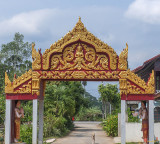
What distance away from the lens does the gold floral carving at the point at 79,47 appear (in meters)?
11.1

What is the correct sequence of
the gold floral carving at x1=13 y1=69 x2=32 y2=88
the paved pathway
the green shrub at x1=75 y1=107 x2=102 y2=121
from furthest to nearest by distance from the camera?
the green shrub at x1=75 y1=107 x2=102 y2=121
the paved pathway
the gold floral carving at x1=13 y1=69 x2=32 y2=88

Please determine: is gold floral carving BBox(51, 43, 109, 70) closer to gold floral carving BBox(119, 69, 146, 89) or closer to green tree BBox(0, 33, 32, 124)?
gold floral carving BBox(119, 69, 146, 89)

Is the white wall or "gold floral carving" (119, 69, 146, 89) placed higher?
"gold floral carving" (119, 69, 146, 89)

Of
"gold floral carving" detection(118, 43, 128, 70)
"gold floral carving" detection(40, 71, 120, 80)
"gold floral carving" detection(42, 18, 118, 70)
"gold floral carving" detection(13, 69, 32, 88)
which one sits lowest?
"gold floral carving" detection(13, 69, 32, 88)

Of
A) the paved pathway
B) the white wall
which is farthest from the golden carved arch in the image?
the paved pathway

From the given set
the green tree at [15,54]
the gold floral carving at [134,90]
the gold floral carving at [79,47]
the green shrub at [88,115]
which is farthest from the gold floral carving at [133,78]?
the green shrub at [88,115]

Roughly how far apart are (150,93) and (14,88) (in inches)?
195

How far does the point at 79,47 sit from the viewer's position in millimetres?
11125

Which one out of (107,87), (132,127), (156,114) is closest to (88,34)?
(132,127)

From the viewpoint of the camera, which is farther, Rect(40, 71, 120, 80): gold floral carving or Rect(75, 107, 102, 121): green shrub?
Rect(75, 107, 102, 121): green shrub

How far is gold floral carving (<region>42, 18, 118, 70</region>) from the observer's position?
11055mm

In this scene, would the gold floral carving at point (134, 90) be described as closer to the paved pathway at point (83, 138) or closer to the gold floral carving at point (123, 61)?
the gold floral carving at point (123, 61)

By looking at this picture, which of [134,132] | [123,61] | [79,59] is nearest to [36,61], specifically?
[79,59]

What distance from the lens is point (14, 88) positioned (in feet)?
36.6
